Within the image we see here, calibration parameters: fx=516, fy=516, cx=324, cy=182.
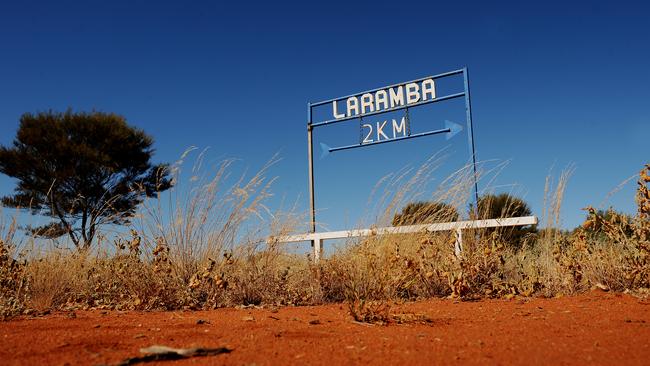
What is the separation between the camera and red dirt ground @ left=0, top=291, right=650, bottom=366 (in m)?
2.13

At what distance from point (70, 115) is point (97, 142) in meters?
1.45

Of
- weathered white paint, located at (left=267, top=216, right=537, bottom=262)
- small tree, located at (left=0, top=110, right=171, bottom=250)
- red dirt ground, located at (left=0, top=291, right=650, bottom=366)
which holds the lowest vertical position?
red dirt ground, located at (left=0, top=291, right=650, bottom=366)

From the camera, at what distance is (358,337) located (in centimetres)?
255

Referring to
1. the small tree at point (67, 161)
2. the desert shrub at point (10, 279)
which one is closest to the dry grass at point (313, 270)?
the desert shrub at point (10, 279)

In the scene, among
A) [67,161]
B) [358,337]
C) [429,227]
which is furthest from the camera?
[67,161]

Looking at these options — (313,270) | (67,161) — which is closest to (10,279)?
(313,270)

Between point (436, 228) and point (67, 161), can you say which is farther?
point (67, 161)

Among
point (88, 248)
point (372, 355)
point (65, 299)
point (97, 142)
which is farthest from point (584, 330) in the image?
point (97, 142)

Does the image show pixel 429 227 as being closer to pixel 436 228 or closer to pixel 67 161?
pixel 436 228

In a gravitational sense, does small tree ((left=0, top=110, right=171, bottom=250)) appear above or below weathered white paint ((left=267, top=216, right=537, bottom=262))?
above

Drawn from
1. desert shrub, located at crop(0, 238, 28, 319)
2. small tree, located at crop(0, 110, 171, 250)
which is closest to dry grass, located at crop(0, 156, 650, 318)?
desert shrub, located at crop(0, 238, 28, 319)

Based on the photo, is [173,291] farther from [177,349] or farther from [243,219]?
[177,349]

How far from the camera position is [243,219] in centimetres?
526

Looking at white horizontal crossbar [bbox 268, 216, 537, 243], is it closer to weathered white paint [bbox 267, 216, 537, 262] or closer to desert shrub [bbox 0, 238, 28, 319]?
weathered white paint [bbox 267, 216, 537, 262]
